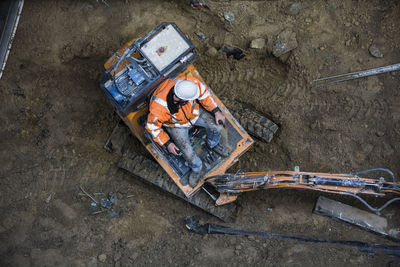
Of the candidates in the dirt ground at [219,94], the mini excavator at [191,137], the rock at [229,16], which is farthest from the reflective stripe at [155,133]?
the rock at [229,16]

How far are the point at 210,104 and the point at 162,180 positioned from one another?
1943mm

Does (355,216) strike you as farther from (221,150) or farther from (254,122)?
(221,150)

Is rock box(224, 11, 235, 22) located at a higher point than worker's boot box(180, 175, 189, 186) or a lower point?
higher

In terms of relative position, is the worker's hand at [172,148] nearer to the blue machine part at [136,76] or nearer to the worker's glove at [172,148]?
the worker's glove at [172,148]

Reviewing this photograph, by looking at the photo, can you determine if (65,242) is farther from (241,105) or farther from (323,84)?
(323,84)

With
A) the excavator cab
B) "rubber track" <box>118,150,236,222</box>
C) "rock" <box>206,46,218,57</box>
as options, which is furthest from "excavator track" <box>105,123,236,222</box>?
"rock" <box>206,46,218,57</box>

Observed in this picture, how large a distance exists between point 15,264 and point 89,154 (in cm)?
260

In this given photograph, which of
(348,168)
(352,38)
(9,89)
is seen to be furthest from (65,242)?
(352,38)

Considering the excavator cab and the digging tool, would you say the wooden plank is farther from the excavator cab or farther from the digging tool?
the excavator cab

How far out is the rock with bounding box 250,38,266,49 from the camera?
734 centimetres

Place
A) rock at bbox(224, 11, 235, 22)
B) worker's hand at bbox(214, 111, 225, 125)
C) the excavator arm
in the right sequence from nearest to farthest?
the excavator arm < worker's hand at bbox(214, 111, 225, 125) < rock at bbox(224, 11, 235, 22)

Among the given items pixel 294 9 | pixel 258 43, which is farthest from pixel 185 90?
pixel 294 9

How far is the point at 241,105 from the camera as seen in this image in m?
7.32

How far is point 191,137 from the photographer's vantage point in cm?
656
